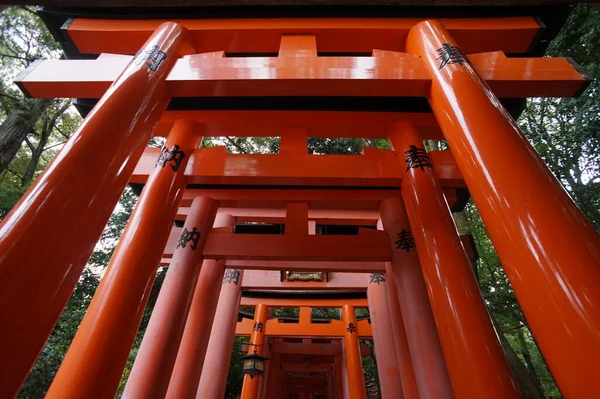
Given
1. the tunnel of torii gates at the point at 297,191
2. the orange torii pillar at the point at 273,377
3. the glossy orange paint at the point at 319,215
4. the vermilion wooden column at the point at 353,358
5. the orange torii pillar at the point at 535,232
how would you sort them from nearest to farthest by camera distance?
the orange torii pillar at the point at 535,232, the tunnel of torii gates at the point at 297,191, the glossy orange paint at the point at 319,215, the vermilion wooden column at the point at 353,358, the orange torii pillar at the point at 273,377

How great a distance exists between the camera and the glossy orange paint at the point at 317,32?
111 inches

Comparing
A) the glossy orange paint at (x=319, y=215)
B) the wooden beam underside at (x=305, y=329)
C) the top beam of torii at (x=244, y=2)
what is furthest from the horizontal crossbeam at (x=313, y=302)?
the top beam of torii at (x=244, y=2)

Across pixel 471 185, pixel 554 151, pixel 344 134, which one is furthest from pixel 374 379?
pixel 471 185

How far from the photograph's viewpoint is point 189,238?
12.5ft

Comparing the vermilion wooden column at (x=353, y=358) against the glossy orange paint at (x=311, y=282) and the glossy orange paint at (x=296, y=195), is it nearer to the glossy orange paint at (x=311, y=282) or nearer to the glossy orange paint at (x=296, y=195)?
the glossy orange paint at (x=311, y=282)

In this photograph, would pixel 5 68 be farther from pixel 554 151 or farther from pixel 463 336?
pixel 554 151

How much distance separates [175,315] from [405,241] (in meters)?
2.67

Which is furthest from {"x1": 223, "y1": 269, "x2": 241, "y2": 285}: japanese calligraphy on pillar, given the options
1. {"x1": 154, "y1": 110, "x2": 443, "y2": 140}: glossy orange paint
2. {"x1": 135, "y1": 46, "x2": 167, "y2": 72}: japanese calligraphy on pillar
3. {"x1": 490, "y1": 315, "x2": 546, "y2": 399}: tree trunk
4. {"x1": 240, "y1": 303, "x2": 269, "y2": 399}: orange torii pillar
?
{"x1": 490, "y1": 315, "x2": 546, "y2": 399}: tree trunk

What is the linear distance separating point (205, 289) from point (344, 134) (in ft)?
9.34

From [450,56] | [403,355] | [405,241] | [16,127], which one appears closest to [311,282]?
[403,355]

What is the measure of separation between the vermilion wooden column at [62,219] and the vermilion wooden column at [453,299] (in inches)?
87.0

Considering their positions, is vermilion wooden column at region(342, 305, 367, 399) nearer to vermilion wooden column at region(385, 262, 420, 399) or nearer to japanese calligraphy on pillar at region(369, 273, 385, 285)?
japanese calligraphy on pillar at region(369, 273, 385, 285)

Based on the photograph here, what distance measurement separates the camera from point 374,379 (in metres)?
13.8

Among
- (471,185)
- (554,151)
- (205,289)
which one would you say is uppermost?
Result: (554,151)
